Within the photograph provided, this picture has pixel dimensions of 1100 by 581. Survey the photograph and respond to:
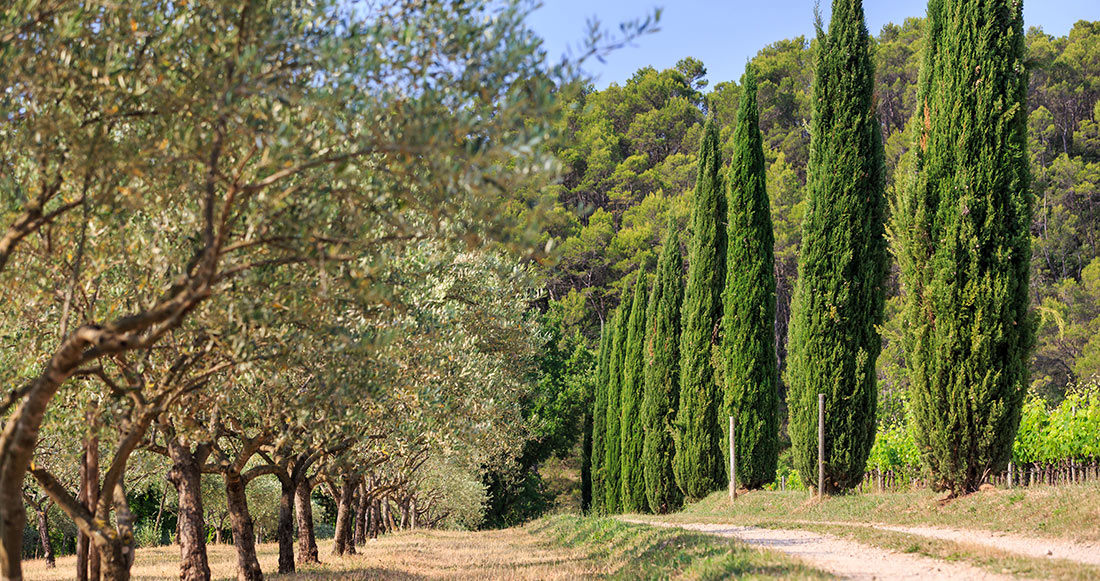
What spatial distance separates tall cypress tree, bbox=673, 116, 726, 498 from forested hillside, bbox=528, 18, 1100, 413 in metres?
3.48

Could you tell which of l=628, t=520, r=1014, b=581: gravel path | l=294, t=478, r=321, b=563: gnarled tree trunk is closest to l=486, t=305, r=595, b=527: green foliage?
l=294, t=478, r=321, b=563: gnarled tree trunk

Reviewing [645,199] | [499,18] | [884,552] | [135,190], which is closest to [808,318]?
[884,552]

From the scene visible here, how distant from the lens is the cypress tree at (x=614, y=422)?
129ft

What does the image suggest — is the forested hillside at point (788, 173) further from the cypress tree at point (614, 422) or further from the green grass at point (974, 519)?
→ the green grass at point (974, 519)

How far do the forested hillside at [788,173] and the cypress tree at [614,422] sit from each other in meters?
6.67

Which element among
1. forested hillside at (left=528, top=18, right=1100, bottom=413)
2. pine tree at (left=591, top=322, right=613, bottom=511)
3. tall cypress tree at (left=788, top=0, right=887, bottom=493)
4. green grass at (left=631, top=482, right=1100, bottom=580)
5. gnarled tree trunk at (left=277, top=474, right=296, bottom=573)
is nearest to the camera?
green grass at (left=631, top=482, right=1100, bottom=580)

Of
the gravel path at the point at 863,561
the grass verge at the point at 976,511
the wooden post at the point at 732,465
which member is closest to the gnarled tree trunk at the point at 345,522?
the grass verge at the point at 976,511

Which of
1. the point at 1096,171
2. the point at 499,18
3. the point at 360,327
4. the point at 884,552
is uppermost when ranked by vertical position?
the point at 1096,171

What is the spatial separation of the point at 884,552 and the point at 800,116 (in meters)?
54.0

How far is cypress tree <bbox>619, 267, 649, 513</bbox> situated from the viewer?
3569 centimetres

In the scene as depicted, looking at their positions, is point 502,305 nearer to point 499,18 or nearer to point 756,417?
point 756,417

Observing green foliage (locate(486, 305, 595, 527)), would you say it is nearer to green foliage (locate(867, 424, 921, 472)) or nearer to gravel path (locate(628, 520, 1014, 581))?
green foliage (locate(867, 424, 921, 472))

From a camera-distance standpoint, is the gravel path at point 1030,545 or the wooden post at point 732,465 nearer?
the gravel path at point 1030,545

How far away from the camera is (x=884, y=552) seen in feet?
34.0
